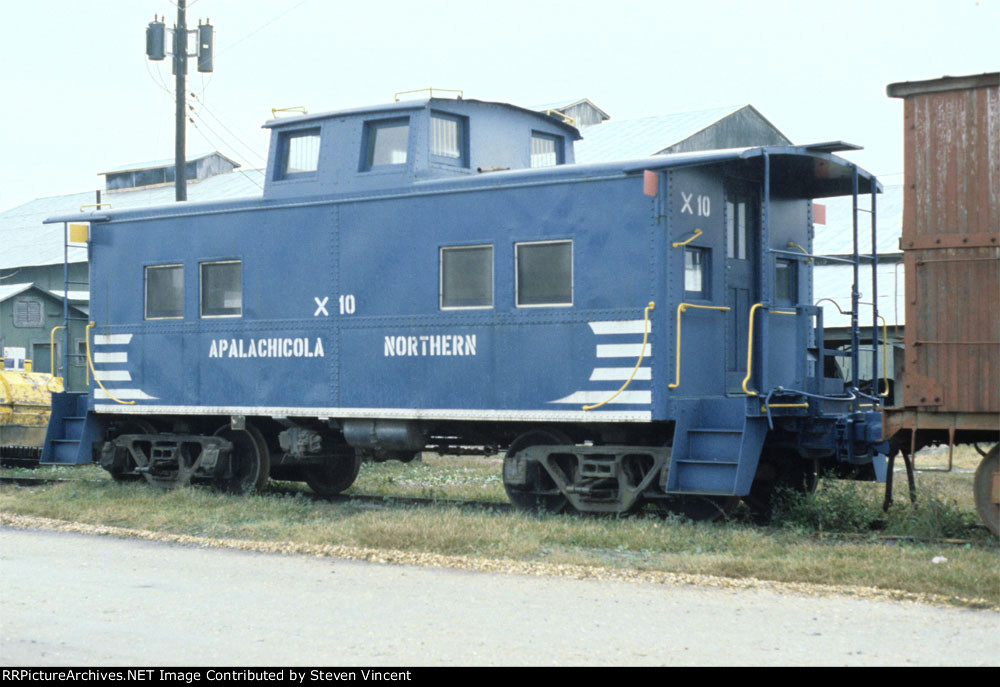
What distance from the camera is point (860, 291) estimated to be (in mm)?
26078

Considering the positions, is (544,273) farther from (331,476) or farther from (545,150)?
(331,476)

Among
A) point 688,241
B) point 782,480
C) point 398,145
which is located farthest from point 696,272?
point 398,145

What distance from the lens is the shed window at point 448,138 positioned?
45.6 ft

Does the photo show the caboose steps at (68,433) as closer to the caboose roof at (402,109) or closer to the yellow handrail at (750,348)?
the caboose roof at (402,109)

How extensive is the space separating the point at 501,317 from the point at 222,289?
13.1 ft

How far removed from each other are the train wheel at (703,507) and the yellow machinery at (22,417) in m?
11.9

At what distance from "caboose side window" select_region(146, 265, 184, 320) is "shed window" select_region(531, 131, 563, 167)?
440 cm

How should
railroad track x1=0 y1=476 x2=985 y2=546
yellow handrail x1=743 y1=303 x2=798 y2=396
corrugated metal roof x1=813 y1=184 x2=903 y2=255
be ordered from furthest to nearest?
corrugated metal roof x1=813 y1=184 x2=903 y2=255 < yellow handrail x1=743 y1=303 x2=798 y2=396 < railroad track x1=0 y1=476 x2=985 y2=546

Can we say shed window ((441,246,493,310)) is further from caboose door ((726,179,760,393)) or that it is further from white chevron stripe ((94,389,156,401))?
white chevron stripe ((94,389,156,401))

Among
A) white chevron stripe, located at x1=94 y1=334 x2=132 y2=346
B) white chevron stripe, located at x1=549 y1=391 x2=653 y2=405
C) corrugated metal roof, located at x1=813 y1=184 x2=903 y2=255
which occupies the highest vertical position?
corrugated metal roof, located at x1=813 y1=184 x2=903 y2=255

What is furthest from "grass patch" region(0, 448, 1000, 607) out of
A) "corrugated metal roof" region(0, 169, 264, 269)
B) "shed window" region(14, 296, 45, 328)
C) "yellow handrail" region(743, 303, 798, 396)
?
"corrugated metal roof" region(0, 169, 264, 269)

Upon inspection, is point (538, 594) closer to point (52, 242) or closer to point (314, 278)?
point (314, 278)

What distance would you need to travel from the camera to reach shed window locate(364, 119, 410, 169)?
13.9 metres

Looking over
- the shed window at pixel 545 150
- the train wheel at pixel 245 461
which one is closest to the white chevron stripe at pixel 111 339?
the train wheel at pixel 245 461
